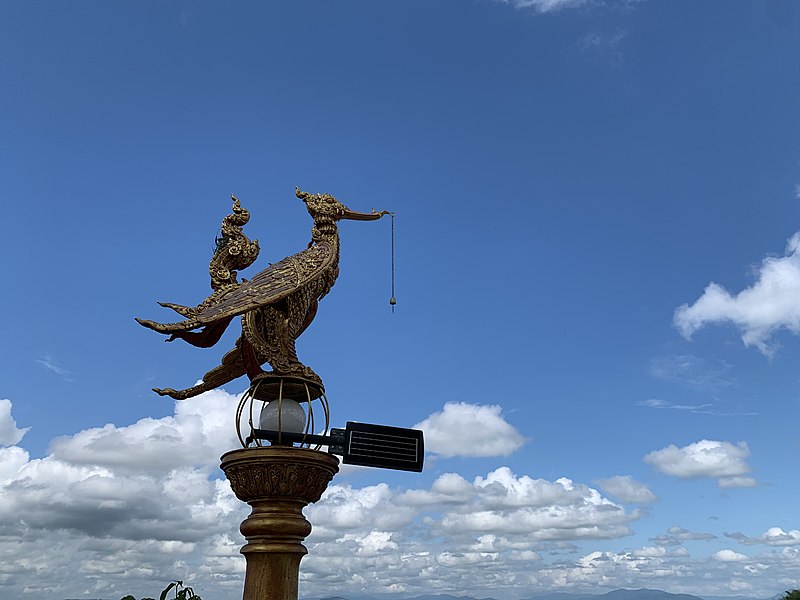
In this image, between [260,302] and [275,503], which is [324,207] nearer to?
[260,302]

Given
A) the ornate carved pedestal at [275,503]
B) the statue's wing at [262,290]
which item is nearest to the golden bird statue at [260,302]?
the statue's wing at [262,290]

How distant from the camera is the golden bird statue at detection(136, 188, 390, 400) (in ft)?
25.3

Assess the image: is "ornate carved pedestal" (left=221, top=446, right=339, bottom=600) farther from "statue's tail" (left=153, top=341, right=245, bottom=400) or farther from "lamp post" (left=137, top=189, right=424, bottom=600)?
"statue's tail" (left=153, top=341, right=245, bottom=400)

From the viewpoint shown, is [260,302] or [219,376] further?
[219,376]

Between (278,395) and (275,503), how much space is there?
3.86 feet


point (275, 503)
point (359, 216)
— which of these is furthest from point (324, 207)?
point (275, 503)

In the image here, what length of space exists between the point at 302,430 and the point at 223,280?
2092 mm

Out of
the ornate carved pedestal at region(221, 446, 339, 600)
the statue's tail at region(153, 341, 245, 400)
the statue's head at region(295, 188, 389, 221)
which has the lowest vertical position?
the ornate carved pedestal at region(221, 446, 339, 600)

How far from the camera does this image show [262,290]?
7.88 meters

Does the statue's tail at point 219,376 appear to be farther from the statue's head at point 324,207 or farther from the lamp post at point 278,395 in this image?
the statue's head at point 324,207

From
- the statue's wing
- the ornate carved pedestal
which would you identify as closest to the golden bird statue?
the statue's wing

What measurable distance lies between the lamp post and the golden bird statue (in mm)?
11

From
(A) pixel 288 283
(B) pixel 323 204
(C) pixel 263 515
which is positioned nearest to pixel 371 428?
(C) pixel 263 515

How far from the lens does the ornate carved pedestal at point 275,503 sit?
6.84m
